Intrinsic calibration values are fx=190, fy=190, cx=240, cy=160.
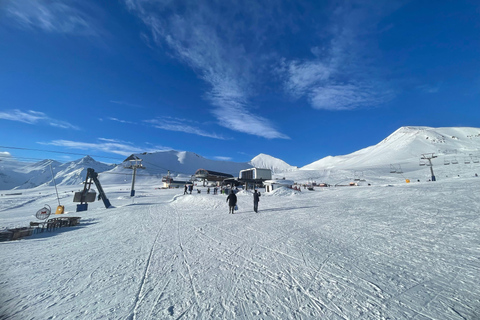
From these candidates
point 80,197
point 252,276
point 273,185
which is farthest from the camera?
point 273,185

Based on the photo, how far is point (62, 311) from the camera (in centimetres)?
349

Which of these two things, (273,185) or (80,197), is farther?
(273,185)

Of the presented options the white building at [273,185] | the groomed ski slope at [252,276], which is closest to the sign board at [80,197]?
the groomed ski slope at [252,276]

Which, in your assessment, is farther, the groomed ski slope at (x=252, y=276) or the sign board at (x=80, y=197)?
the sign board at (x=80, y=197)

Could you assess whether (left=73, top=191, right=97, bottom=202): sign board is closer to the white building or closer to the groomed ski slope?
the groomed ski slope

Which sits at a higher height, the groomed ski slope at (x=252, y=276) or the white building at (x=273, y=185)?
the white building at (x=273, y=185)

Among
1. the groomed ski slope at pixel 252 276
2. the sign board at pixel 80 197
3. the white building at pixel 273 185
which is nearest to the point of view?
the groomed ski slope at pixel 252 276

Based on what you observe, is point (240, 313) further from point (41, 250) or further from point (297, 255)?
point (41, 250)

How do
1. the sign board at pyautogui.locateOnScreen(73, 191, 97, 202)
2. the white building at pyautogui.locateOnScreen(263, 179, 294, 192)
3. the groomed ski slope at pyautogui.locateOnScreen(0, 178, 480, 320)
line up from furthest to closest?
the white building at pyautogui.locateOnScreen(263, 179, 294, 192) < the sign board at pyautogui.locateOnScreen(73, 191, 97, 202) < the groomed ski slope at pyautogui.locateOnScreen(0, 178, 480, 320)

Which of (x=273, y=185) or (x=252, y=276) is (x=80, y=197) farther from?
(x=273, y=185)

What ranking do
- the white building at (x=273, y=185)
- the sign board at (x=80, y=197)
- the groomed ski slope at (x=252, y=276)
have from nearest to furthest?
the groomed ski slope at (x=252, y=276)
the sign board at (x=80, y=197)
the white building at (x=273, y=185)

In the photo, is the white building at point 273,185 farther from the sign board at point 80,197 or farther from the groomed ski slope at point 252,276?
the groomed ski slope at point 252,276

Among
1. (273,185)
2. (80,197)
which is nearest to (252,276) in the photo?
(80,197)

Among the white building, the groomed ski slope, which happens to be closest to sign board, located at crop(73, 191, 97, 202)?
the groomed ski slope
